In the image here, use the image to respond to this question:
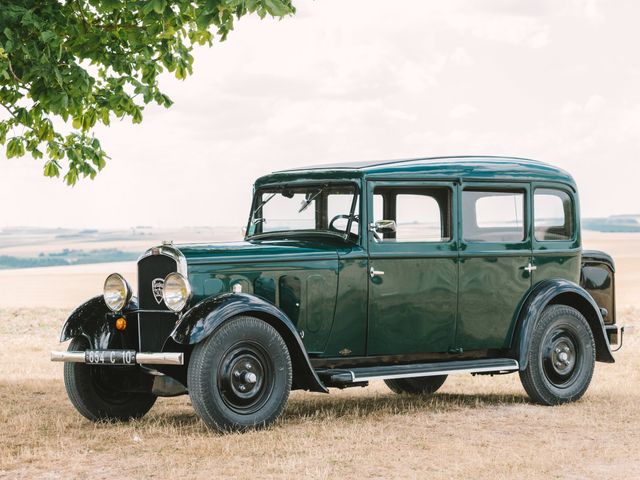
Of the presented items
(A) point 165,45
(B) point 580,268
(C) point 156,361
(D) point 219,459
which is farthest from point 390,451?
(A) point 165,45

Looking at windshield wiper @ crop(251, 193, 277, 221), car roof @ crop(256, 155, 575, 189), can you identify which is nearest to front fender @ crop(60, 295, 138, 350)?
windshield wiper @ crop(251, 193, 277, 221)

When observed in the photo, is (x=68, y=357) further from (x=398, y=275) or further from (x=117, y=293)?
(x=398, y=275)

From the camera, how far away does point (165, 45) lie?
12.2 m

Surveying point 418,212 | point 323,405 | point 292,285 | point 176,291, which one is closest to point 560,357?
point 418,212

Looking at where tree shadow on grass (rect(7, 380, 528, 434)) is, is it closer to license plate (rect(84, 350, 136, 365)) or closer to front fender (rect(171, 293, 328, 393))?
front fender (rect(171, 293, 328, 393))

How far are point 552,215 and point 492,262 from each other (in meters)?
1.19

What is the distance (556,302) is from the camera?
11.3m

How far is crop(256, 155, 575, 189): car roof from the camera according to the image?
10070 millimetres

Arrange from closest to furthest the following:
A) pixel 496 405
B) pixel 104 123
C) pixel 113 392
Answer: pixel 113 392 < pixel 496 405 < pixel 104 123

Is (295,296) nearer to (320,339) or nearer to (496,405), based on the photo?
(320,339)

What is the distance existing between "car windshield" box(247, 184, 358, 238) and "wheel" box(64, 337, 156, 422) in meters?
2.00

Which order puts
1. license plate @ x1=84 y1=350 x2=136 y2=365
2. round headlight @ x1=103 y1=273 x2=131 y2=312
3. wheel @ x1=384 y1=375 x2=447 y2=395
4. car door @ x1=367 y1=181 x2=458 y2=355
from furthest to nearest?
wheel @ x1=384 y1=375 x2=447 y2=395, car door @ x1=367 y1=181 x2=458 y2=355, round headlight @ x1=103 y1=273 x2=131 y2=312, license plate @ x1=84 y1=350 x2=136 y2=365

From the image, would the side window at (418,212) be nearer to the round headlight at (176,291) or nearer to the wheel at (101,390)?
the round headlight at (176,291)

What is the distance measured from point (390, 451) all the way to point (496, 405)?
10.0 ft
